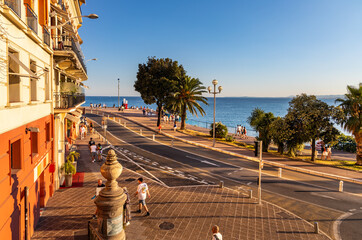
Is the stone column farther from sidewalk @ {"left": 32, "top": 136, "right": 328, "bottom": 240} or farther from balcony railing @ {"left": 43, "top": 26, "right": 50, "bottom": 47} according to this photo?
balcony railing @ {"left": 43, "top": 26, "right": 50, "bottom": 47}

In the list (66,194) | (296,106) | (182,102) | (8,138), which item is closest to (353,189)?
(296,106)

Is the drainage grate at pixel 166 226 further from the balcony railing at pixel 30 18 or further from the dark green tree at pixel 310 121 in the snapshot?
the dark green tree at pixel 310 121

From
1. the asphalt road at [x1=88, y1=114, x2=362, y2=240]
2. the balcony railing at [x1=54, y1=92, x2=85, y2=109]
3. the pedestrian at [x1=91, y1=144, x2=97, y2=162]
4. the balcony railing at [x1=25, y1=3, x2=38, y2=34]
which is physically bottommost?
the asphalt road at [x1=88, y1=114, x2=362, y2=240]

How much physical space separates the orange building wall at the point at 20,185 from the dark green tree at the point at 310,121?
2071 centimetres

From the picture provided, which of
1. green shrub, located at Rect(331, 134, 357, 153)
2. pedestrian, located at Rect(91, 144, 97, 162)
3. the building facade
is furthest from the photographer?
green shrub, located at Rect(331, 134, 357, 153)

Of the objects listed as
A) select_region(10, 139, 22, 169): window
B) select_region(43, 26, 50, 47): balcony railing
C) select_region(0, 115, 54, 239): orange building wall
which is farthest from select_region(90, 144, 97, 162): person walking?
select_region(10, 139, 22, 169): window

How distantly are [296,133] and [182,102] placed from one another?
1717cm

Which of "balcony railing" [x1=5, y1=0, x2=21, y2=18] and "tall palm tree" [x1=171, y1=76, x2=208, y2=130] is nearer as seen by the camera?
"balcony railing" [x1=5, y1=0, x2=21, y2=18]

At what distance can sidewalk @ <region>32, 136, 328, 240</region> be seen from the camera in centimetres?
973

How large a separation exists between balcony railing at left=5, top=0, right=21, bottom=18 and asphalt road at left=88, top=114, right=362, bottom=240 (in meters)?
13.8

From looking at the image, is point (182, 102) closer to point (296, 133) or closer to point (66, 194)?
point (296, 133)

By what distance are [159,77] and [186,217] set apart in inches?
1217

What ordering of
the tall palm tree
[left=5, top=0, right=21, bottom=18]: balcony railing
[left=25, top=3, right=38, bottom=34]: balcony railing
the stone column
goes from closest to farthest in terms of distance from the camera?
[left=5, top=0, right=21, bottom=18]: balcony railing < the stone column < [left=25, top=3, right=38, bottom=34]: balcony railing < the tall palm tree

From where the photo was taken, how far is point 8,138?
6.98m
